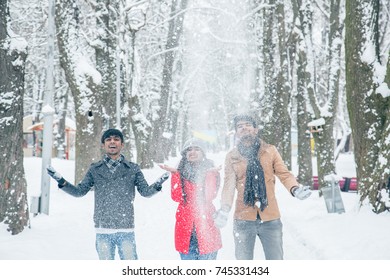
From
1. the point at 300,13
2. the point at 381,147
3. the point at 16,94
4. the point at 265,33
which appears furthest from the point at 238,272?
the point at 265,33

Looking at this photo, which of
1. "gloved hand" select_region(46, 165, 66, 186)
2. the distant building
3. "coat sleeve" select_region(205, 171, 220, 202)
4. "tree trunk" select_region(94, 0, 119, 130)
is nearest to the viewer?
"gloved hand" select_region(46, 165, 66, 186)

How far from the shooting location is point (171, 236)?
804cm

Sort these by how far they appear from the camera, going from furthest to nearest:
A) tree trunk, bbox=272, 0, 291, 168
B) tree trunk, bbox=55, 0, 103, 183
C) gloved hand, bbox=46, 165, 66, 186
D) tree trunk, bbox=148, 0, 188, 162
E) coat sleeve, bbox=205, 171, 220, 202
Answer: tree trunk, bbox=148, 0, 188, 162 < tree trunk, bbox=272, 0, 291, 168 < tree trunk, bbox=55, 0, 103, 183 < coat sleeve, bbox=205, 171, 220, 202 < gloved hand, bbox=46, 165, 66, 186

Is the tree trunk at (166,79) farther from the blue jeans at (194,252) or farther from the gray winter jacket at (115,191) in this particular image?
the blue jeans at (194,252)

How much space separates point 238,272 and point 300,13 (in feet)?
35.4

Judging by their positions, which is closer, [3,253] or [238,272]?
[238,272]

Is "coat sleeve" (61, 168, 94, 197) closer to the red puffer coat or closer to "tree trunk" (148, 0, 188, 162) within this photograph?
the red puffer coat

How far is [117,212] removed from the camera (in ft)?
14.0

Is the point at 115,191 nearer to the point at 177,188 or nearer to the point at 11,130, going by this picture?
the point at 177,188

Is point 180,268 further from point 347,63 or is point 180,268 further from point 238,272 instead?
point 347,63

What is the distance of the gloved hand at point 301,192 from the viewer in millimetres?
4148

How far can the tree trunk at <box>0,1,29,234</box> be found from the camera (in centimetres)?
654

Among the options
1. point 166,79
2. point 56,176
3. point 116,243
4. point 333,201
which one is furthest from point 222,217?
point 166,79

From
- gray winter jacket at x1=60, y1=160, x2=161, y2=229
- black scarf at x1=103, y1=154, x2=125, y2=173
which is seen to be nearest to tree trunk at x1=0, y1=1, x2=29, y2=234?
gray winter jacket at x1=60, y1=160, x2=161, y2=229
